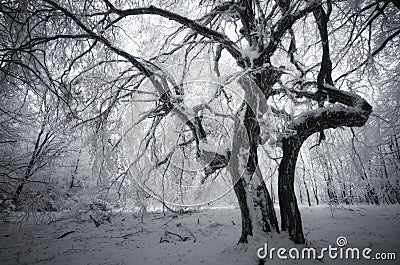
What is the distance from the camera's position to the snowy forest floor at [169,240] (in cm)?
467

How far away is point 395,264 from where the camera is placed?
380 centimetres

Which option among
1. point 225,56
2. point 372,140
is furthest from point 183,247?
point 372,140

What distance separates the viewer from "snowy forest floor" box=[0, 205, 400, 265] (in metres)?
4.67

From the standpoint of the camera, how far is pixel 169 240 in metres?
6.42

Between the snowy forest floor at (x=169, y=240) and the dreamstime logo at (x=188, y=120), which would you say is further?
the snowy forest floor at (x=169, y=240)
